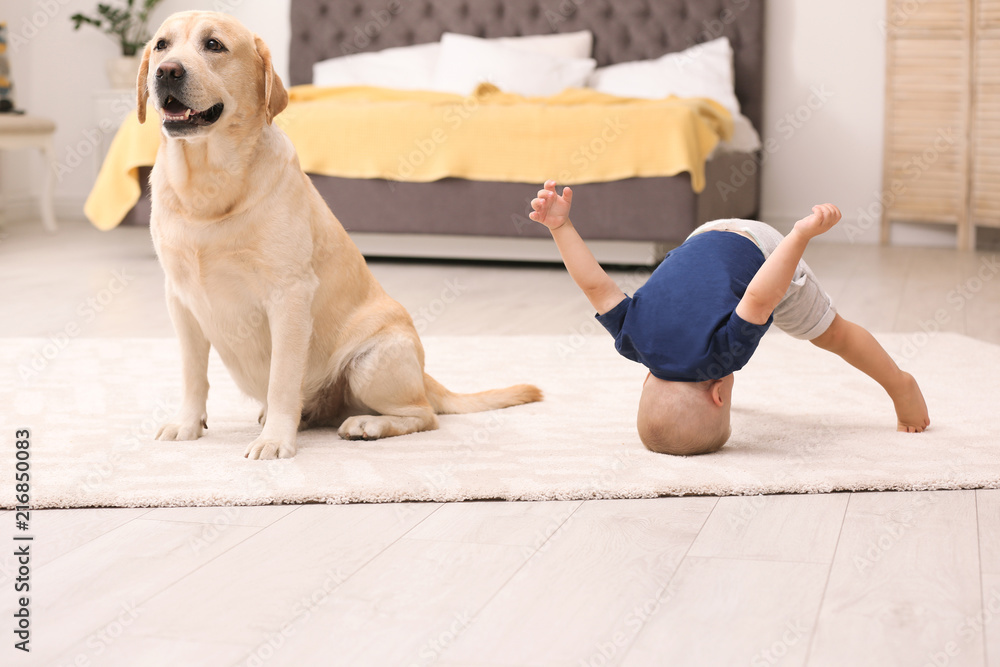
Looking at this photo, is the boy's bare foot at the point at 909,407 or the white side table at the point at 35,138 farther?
the white side table at the point at 35,138

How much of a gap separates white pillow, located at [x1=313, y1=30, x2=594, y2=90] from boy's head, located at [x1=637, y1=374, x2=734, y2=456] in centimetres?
420

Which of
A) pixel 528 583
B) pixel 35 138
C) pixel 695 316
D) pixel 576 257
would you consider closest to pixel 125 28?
pixel 35 138

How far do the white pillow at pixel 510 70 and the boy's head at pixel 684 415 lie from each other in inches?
152

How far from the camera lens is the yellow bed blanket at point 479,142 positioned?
13.3ft

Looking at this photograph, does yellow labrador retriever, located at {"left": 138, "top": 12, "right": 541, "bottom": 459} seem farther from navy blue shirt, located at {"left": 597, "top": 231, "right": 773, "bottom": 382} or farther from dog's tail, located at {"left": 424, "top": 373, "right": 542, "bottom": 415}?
navy blue shirt, located at {"left": 597, "top": 231, "right": 773, "bottom": 382}

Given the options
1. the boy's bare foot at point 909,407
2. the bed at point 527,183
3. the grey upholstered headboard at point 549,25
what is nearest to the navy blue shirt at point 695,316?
the boy's bare foot at point 909,407

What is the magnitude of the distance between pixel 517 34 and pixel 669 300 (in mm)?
4456

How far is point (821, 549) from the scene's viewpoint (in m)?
1.33

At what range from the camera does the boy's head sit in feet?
5.53

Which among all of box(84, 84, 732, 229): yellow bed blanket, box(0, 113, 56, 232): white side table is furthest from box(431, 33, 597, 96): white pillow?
box(0, 113, 56, 232): white side table

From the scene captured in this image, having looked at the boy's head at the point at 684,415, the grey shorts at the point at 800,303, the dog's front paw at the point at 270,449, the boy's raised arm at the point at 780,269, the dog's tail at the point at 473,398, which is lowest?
the dog's tail at the point at 473,398

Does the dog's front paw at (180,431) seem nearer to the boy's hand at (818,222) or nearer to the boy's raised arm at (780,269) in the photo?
the boy's raised arm at (780,269)

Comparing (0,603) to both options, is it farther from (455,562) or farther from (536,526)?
(536,526)

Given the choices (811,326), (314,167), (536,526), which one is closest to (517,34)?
(314,167)
